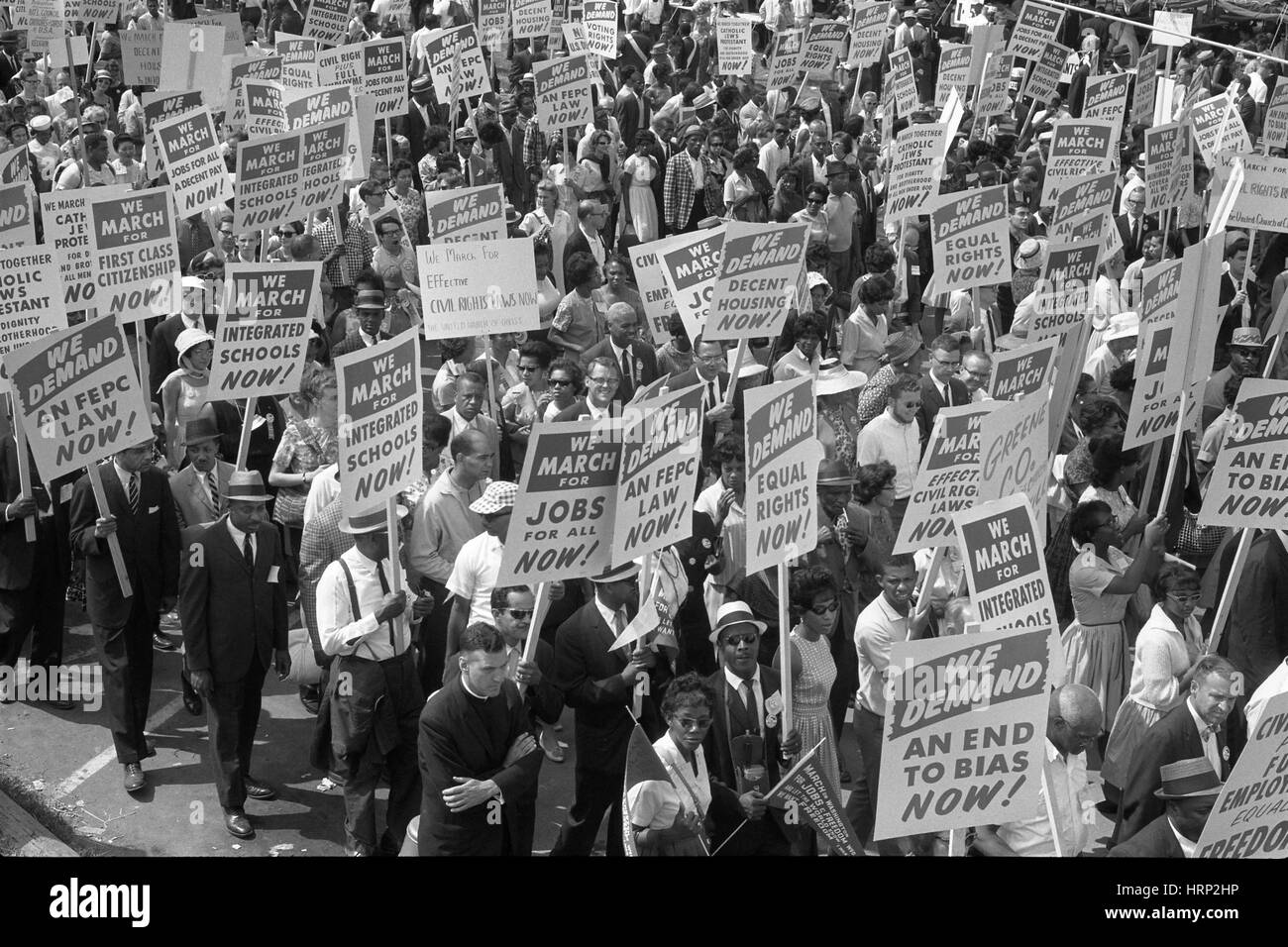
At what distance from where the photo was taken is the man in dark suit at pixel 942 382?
37.8 feet

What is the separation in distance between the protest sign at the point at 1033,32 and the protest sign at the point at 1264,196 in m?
7.66

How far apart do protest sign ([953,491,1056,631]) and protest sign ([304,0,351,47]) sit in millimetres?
14601

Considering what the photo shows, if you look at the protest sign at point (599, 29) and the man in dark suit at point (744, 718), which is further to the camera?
the protest sign at point (599, 29)

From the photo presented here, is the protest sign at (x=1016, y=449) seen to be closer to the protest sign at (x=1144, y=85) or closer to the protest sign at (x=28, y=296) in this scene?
the protest sign at (x=28, y=296)

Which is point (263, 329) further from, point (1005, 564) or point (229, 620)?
point (1005, 564)

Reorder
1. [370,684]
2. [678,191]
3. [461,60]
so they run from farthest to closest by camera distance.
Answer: [461,60]
[678,191]
[370,684]

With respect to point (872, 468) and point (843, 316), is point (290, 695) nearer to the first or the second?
point (872, 468)

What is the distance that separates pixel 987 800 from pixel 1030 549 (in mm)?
1585

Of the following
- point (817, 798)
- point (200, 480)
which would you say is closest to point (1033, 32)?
point (200, 480)

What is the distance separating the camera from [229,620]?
8883mm

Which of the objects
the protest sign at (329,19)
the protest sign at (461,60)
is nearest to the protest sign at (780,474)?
the protest sign at (461,60)

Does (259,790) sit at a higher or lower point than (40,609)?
lower

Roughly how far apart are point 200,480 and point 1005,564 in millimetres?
5147

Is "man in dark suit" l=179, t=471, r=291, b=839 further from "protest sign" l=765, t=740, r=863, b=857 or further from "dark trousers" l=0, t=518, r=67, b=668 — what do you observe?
"protest sign" l=765, t=740, r=863, b=857
